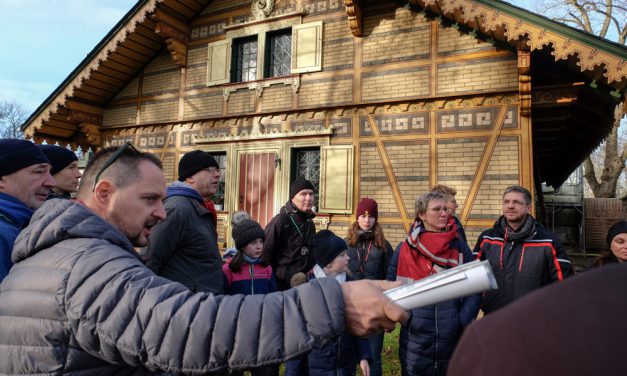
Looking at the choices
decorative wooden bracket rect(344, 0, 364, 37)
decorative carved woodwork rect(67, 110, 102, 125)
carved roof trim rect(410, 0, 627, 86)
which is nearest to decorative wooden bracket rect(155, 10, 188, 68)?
decorative carved woodwork rect(67, 110, 102, 125)

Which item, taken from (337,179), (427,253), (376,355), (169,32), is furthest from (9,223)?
(169,32)

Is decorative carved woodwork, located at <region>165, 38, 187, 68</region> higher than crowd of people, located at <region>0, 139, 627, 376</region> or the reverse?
higher

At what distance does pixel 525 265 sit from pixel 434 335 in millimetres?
1104

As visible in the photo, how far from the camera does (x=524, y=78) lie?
6566mm

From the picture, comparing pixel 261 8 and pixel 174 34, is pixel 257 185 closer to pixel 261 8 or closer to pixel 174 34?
pixel 261 8

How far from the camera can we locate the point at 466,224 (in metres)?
7.36

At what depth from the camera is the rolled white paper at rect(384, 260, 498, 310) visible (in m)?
0.97

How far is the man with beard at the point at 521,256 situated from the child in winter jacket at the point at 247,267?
6.68ft

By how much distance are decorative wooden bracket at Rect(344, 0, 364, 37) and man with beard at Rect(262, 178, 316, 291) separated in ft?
17.8

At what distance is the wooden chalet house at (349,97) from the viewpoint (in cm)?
700

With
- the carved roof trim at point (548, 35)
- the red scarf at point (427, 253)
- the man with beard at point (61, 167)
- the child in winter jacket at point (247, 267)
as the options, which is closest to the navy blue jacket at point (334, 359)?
the child in winter jacket at point (247, 267)

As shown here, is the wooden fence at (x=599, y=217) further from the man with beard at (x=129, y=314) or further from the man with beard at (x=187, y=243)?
the man with beard at (x=129, y=314)

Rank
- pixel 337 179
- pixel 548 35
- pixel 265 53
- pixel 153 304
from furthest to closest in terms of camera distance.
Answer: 1. pixel 265 53
2. pixel 337 179
3. pixel 548 35
4. pixel 153 304

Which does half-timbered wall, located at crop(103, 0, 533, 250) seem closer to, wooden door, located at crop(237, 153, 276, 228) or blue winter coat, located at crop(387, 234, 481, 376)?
wooden door, located at crop(237, 153, 276, 228)
